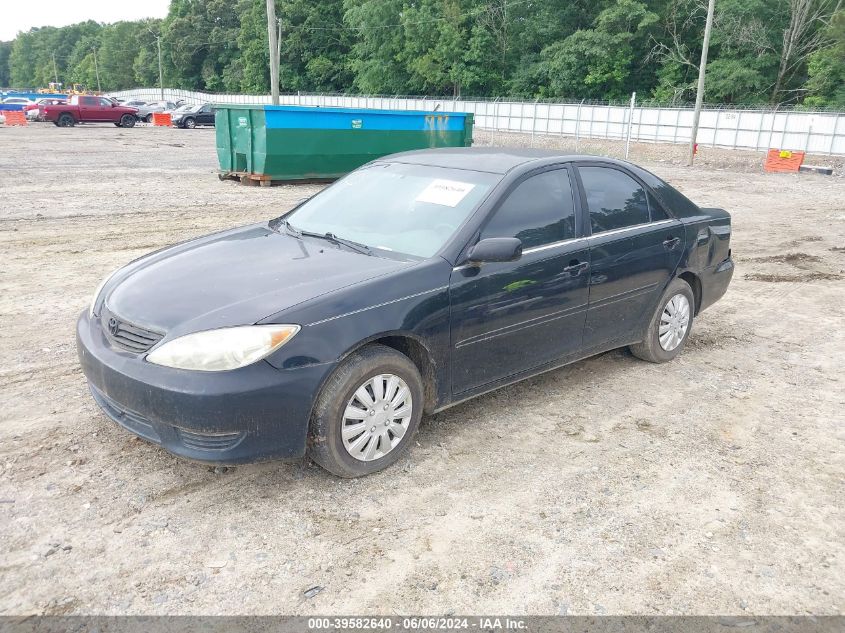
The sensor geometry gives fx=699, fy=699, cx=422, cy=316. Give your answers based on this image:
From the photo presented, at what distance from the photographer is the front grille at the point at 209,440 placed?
320cm

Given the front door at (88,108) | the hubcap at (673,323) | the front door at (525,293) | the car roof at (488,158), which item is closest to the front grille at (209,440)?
the front door at (525,293)

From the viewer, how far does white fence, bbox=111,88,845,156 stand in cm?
2986

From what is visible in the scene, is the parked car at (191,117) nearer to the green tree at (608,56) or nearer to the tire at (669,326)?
the green tree at (608,56)

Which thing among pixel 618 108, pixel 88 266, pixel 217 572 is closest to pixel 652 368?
pixel 217 572

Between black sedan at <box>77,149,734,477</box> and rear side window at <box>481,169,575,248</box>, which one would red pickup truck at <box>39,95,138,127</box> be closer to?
black sedan at <box>77,149,734,477</box>

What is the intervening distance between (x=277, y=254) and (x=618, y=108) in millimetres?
36773

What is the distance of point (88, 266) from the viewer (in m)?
8.03

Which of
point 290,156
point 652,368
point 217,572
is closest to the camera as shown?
point 217,572

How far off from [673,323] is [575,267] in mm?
1453

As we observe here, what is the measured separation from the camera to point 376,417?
3576 mm

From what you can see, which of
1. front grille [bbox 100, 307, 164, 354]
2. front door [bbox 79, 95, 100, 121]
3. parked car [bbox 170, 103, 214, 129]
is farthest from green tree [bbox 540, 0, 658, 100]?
front grille [bbox 100, 307, 164, 354]

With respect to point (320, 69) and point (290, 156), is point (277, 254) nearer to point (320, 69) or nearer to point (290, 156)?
point (290, 156)

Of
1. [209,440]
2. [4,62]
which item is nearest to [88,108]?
[209,440]

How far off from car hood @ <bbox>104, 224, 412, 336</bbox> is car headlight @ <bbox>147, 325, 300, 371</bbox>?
6 centimetres
